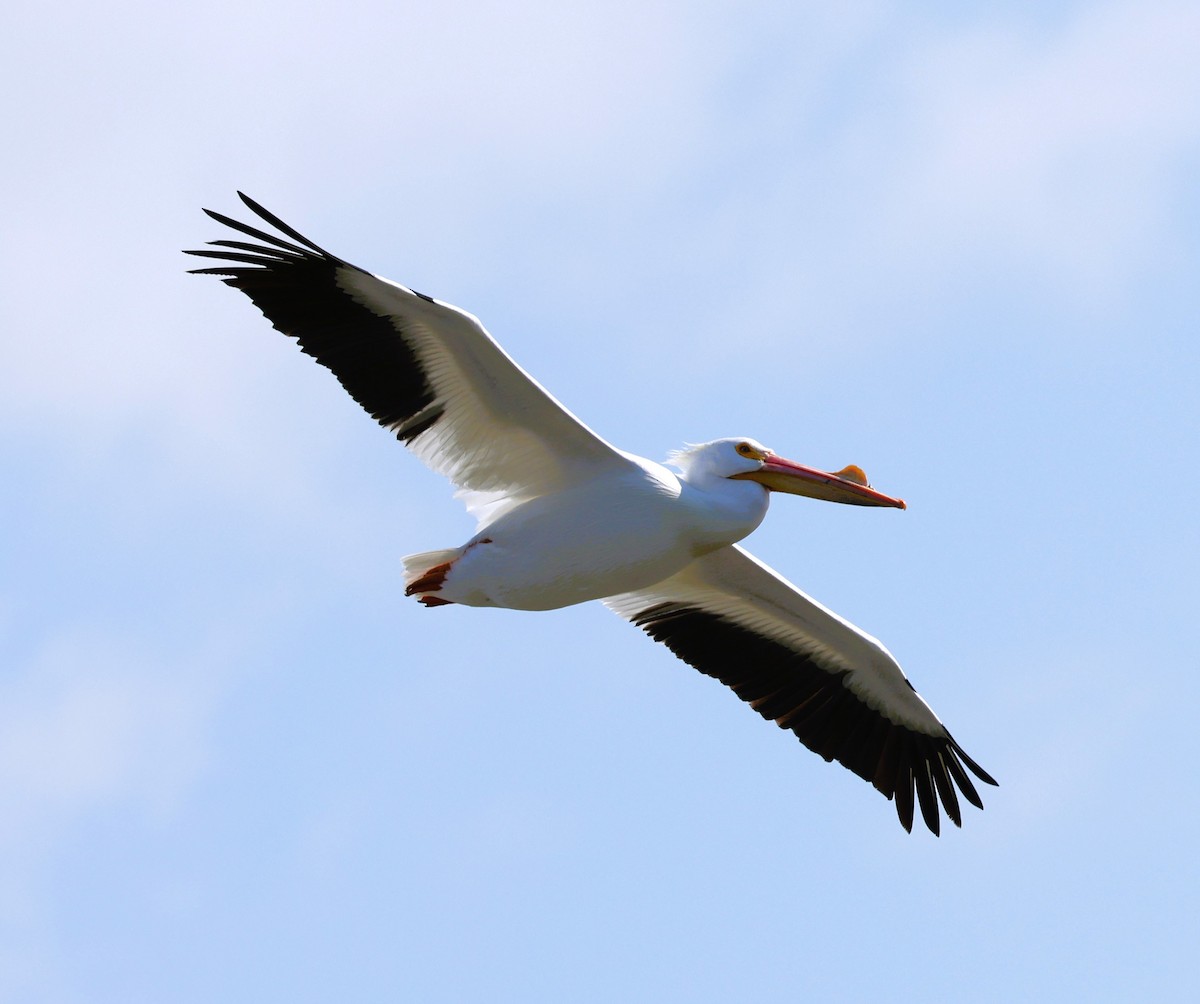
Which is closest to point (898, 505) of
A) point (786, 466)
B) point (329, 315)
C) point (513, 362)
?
point (786, 466)

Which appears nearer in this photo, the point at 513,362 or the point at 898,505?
the point at 513,362

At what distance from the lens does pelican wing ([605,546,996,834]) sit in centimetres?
1330

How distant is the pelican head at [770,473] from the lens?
12062mm

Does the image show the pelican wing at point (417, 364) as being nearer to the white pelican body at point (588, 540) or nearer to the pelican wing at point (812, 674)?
the white pelican body at point (588, 540)

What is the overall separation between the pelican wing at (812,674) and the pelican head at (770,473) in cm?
89

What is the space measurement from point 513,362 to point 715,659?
337cm

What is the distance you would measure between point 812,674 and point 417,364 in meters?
3.99

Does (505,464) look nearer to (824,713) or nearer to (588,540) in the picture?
(588,540)

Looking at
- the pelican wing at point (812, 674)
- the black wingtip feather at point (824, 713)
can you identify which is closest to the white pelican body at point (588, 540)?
the pelican wing at point (812, 674)

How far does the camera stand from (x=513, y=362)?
36.7 ft

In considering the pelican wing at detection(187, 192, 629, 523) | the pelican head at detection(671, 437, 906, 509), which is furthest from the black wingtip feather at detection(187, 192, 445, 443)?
the pelican head at detection(671, 437, 906, 509)

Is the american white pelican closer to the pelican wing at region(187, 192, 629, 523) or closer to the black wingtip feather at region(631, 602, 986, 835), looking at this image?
the pelican wing at region(187, 192, 629, 523)

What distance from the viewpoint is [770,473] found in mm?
12211

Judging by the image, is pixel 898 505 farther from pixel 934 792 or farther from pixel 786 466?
pixel 934 792
